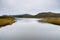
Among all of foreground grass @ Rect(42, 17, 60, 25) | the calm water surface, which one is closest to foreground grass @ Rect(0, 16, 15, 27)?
the calm water surface

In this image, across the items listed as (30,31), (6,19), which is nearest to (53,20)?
(30,31)

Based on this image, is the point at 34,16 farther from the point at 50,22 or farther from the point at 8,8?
the point at 8,8

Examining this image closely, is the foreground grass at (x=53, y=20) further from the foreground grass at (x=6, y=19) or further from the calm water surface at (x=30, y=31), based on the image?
the foreground grass at (x=6, y=19)

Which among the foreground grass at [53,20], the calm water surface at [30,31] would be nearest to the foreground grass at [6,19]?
the calm water surface at [30,31]

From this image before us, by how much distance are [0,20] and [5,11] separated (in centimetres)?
12

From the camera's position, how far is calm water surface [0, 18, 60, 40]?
1.42m

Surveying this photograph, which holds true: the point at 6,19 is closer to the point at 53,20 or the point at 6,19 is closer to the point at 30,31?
the point at 30,31

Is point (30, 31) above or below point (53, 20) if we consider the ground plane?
below

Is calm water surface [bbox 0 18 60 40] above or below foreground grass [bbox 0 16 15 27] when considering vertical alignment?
below

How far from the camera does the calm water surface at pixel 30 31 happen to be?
142cm

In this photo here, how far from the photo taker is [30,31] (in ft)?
4.68

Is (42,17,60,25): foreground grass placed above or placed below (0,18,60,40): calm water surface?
above

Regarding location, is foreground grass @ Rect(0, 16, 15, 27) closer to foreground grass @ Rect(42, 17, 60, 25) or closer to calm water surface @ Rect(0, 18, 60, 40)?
calm water surface @ Rect(0, 18, 60, 40)

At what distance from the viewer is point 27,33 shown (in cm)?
143
